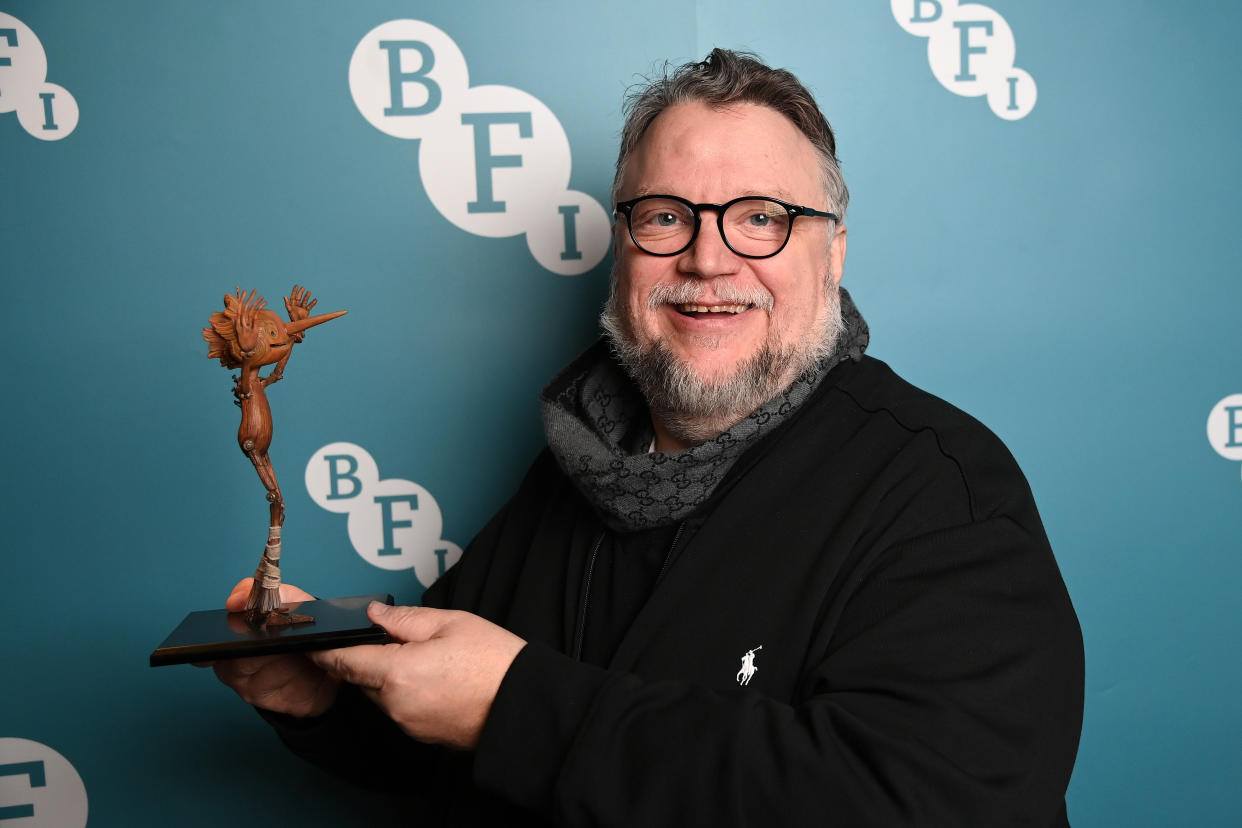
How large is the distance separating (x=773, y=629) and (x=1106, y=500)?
93cm

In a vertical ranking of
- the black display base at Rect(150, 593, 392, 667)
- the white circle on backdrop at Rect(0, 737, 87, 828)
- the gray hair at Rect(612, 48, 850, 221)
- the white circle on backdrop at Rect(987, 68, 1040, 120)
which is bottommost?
the white circle on backdrop at Rect(0, 737, 87, 828)

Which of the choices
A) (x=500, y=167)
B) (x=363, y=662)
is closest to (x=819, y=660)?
(x=363, y=662)

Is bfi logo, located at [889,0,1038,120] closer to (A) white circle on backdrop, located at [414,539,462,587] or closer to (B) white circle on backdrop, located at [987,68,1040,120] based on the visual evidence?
(B) white circle on backdrop, located at [987,68,1040,120]

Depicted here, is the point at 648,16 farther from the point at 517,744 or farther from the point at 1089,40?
the point at 517,744

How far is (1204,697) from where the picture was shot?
1605mm

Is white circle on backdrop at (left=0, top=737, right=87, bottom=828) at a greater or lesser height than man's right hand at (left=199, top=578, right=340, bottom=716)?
lesser

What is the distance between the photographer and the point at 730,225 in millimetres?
1127

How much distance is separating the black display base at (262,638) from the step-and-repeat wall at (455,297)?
0.58 m

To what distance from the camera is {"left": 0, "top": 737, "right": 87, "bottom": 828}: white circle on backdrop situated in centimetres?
146

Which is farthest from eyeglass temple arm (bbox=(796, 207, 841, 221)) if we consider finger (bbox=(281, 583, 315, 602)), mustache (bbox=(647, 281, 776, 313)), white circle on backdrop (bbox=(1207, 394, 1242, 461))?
white circle on backdrop (bbox=(1207, 394, 1242, 461))

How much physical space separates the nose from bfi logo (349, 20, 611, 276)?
42cm

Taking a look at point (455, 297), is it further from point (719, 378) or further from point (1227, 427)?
point (1227, 427)

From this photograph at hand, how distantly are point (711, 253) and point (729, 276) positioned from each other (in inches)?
1.4

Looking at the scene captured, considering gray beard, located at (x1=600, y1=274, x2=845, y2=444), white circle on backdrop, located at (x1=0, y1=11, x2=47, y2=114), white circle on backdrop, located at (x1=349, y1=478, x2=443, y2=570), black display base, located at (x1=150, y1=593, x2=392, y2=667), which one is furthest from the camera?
white circle on backdrop, located at (x1=349, y1=478, x2=443, y2=570)
